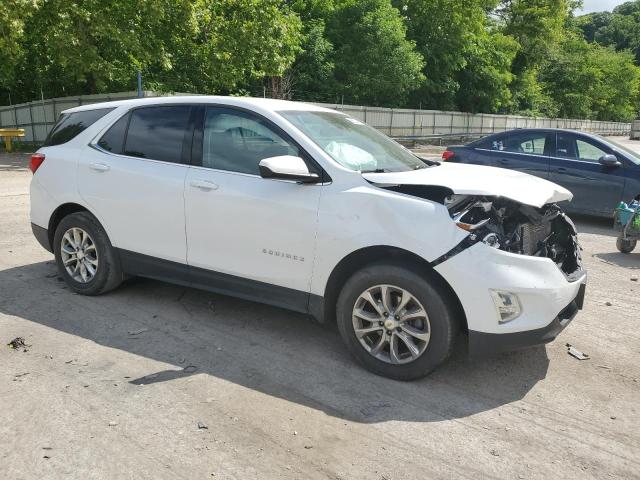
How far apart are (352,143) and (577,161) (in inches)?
240

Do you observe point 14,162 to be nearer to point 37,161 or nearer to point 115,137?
point 37,161

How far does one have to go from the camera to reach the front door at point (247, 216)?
395cm

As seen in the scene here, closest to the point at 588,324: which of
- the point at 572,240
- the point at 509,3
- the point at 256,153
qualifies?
the point at 572,240

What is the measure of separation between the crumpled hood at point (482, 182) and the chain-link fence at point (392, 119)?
62.3 ft

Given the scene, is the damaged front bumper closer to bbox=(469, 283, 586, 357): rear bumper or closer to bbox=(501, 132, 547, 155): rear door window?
bbox=(469, 283, 586, 357): rear bumper

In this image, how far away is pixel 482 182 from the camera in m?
3.81

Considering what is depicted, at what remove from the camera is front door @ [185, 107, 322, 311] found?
3947mm

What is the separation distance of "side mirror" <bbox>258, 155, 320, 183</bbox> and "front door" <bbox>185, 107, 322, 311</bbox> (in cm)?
10

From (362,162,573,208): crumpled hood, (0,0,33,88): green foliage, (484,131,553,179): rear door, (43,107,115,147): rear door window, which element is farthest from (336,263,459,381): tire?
(0,0,33,88): green foliage

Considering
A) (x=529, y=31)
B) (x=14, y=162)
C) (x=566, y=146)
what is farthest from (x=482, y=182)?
(x=529, y=31)

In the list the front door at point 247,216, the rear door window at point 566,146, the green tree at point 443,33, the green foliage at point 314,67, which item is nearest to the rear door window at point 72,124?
the front door at point 247,216

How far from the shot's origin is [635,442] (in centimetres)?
311

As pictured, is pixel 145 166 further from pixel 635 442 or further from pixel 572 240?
pixel 635 442

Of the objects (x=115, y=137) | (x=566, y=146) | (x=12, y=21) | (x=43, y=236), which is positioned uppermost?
(x=12, y=21)
